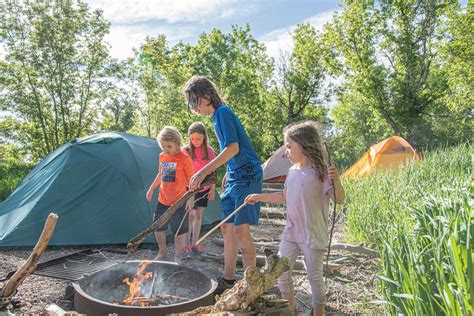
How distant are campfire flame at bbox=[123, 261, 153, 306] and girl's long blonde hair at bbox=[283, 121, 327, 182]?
1.60 metres

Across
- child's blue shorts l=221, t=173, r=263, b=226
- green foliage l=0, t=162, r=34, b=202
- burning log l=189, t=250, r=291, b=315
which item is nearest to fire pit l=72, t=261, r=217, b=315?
child's blue shorts l=221, t=173, r=263, b=226

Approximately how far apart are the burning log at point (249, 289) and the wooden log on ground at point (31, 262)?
38.4 inches

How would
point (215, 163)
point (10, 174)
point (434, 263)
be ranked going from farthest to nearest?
1. point (10, 174)
2. point (215, 163)
3. point (434, 263)

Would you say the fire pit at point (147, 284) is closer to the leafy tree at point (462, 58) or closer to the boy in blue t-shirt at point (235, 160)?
the boy in blue t-shirt at point (235, 160)

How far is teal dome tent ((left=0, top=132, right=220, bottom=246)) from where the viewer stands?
561 centimetres

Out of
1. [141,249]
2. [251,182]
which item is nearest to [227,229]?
[251,182]

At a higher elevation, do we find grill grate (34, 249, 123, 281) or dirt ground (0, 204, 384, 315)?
grill grate (34, 249, 123, 281)

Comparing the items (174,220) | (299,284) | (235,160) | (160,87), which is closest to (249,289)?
(235,160)

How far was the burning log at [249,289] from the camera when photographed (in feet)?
6.88

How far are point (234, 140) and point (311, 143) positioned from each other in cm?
70

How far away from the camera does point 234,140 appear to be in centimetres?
335

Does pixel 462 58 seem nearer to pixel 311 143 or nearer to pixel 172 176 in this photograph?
pixel 172 176

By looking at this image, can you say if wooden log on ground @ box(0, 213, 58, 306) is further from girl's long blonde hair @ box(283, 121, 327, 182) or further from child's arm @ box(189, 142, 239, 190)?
girl's long blonde hair @ box(283, 121, 327, 182)

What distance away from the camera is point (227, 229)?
3.70 metres
